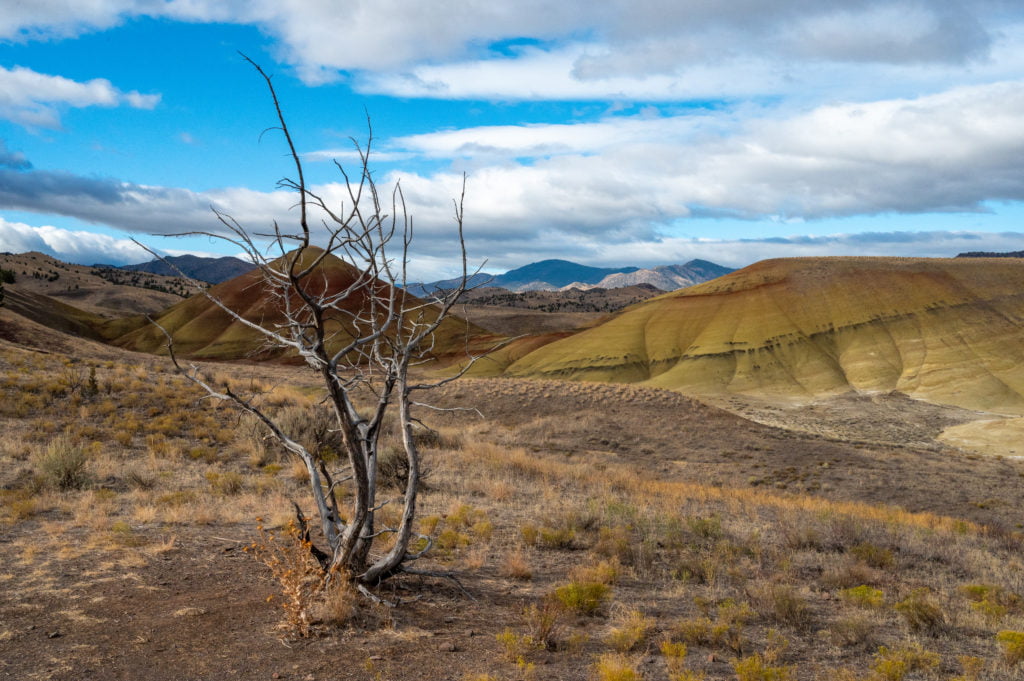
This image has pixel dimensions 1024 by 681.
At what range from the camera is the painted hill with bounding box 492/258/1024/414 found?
55.4m

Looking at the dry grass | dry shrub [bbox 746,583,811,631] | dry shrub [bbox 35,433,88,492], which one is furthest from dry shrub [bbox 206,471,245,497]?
dry shrub [bbox 746,583,811,631]

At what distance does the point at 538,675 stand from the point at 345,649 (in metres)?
1.83

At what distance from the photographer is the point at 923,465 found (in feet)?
87.6

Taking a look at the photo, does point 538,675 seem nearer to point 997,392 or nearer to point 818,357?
point 997,392

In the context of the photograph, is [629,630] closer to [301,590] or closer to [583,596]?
[583,596]

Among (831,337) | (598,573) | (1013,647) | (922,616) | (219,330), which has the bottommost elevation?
(219,330)

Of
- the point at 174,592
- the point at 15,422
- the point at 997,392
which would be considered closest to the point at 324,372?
the point at 174,592

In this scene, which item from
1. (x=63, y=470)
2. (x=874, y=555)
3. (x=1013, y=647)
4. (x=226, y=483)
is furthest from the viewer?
(x=226, y=483)

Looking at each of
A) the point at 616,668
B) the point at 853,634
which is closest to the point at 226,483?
the point at 616,668

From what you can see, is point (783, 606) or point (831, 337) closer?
point (783, 606)

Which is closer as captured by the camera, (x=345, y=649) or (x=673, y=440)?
(x=345, y=649)

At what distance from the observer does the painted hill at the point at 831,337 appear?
182 ft

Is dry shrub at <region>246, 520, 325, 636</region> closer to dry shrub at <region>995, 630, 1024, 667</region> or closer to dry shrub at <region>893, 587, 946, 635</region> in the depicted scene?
dry shrub at <region>893, 587, 946, 635</region>

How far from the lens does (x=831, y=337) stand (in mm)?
63969
